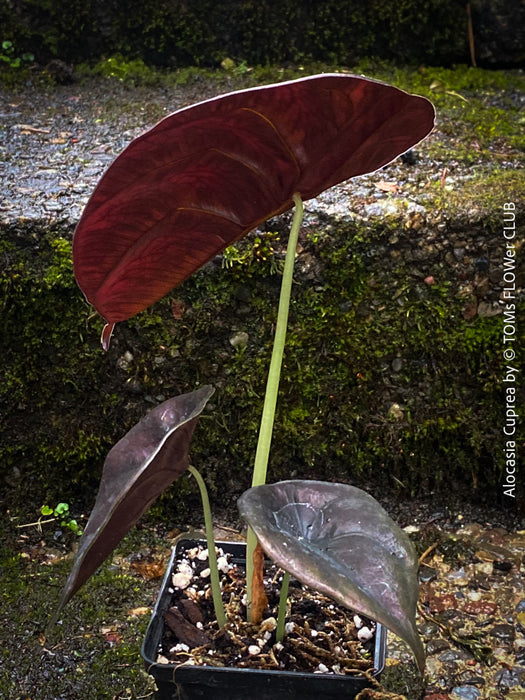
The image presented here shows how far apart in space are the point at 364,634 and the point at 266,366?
65 cm

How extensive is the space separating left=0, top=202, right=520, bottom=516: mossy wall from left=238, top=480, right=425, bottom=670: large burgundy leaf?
0.68 meters

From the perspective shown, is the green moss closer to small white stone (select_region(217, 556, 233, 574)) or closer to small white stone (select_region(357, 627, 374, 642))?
small white stone (select_region(217, 556, 233, 574))

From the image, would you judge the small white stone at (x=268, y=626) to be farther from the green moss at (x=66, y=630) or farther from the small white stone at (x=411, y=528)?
the small white stone at (x=411, y=528)

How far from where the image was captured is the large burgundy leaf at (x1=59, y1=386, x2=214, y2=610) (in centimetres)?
72

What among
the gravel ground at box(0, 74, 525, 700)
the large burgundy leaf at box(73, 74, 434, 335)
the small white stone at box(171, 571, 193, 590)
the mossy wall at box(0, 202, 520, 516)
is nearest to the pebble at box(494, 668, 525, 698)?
the gravel ground at box(0, 74, 525, 700)

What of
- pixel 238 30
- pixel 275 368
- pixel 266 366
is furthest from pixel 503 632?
pixel 238 30

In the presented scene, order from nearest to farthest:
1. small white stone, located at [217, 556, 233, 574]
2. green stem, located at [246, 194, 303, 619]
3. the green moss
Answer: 1. green stem, located at [246, 194, 303, 619]
2. small white stone, located at [217, 556, 233, 574]
3. the green moss

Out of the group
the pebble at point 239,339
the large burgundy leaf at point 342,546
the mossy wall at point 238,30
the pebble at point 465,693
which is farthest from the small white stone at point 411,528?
the mossy wall at point 238,30

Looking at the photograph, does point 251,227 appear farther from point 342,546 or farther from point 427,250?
point 427,250

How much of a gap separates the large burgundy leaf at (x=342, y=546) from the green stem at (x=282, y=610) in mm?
144

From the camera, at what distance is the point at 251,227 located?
83cm

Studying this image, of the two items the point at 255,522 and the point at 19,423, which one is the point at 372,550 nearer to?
the point at 255,522

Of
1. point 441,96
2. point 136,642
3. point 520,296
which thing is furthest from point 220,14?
point 136,642

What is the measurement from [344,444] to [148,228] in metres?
0.92
